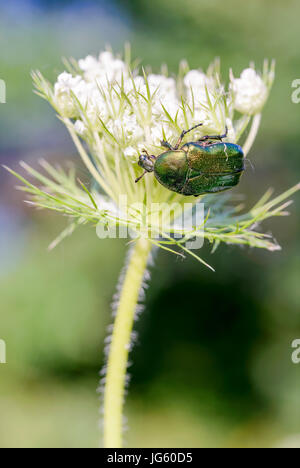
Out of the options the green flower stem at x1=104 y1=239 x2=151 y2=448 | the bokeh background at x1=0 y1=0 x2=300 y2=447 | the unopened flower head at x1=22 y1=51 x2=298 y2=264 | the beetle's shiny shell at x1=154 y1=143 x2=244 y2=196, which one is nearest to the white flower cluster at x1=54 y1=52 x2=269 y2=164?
the unopened flower head at x1=22 y1=51 x2=298 y2=264

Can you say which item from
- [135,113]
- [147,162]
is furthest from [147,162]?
[135,113]

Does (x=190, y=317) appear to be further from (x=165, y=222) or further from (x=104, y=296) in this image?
(x=165, y=222)

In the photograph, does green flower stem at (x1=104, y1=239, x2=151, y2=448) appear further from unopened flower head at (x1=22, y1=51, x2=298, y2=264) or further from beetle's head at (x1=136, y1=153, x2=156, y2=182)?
beetle's head at (x1=136, y1=153, x2=156, y2=182)

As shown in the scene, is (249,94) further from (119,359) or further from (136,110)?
(119,359)

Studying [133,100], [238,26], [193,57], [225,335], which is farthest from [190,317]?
[133,100]

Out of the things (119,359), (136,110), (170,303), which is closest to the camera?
(136,110)

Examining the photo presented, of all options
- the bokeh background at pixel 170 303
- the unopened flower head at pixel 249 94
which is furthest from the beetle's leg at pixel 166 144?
the bokeh background at pixel 170 303
